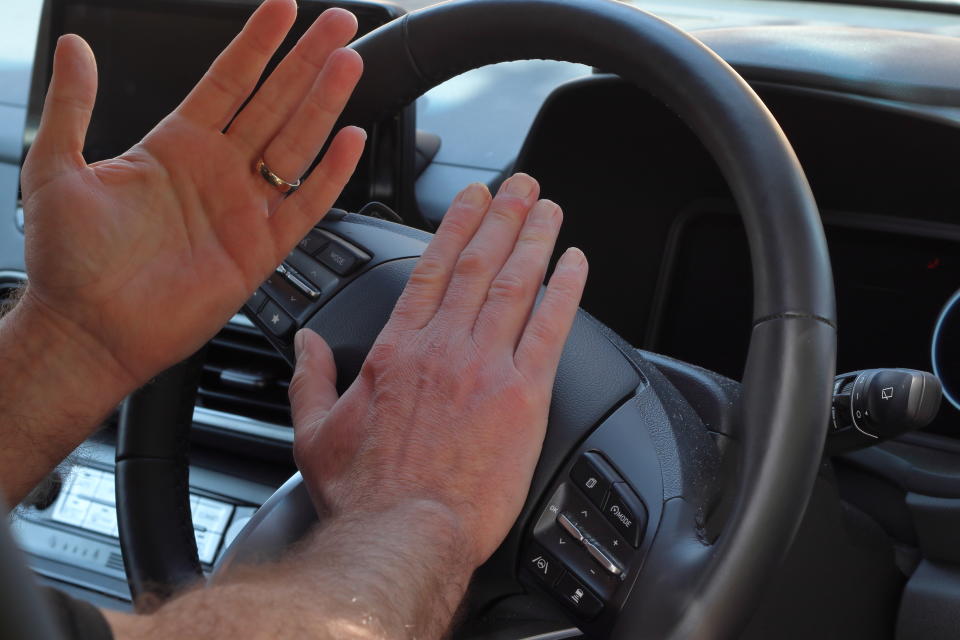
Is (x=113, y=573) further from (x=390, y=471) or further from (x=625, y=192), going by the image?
(x=390, y=471)

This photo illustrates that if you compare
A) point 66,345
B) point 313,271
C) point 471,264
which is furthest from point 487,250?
point 66,345

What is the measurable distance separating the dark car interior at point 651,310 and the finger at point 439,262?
0.14 m

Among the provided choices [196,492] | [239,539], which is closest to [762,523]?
[239,539]

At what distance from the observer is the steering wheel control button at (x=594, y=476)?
34.3 inches

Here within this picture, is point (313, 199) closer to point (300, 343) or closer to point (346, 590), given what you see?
point (300, 343)

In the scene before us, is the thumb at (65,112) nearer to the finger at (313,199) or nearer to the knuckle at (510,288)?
the finger at (313,199)

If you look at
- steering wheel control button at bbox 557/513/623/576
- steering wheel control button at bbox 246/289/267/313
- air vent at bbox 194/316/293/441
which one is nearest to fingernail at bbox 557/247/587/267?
steering wheel control button at bbox 557/513/623/576

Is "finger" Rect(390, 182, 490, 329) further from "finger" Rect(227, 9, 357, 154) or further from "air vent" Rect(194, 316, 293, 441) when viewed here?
"air vent" Rect(194, 316, 293, 441)

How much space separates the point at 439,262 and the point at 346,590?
0.32 m

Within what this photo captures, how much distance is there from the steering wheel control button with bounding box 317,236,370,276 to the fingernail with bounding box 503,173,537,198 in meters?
0.27

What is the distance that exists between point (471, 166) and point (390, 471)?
3.71 ft

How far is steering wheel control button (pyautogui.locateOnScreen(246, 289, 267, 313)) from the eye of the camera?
1.21 m

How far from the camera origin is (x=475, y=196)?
937 millimetres

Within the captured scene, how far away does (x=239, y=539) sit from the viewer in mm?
1056
